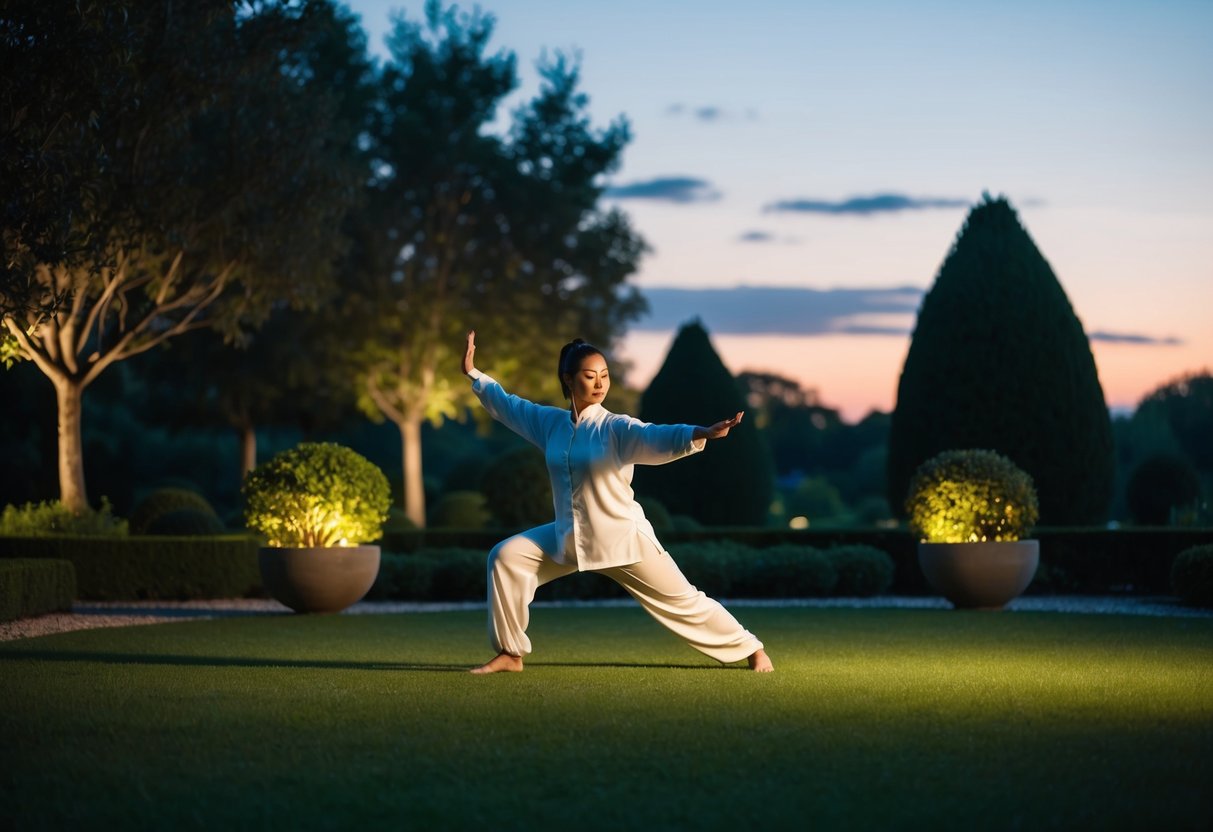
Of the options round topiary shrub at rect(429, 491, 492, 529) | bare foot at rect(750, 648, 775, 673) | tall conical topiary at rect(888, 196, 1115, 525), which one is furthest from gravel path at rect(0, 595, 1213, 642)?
round topiary shrub at rect(429, 491, 492, 529)

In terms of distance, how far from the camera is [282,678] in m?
8.85

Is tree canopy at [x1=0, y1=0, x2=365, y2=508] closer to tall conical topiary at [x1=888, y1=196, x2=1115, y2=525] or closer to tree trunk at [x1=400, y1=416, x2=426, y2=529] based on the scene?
tall conical topiary at [x1=888, y1=196, x2=1115, y2=525]

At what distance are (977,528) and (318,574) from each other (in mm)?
6913

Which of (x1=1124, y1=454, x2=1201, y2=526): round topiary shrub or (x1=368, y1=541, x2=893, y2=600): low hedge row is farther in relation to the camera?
(x1=1124, y1=454, x2=1201, y2=526): round topiary shrub

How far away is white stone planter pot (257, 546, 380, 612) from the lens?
13.8 metres

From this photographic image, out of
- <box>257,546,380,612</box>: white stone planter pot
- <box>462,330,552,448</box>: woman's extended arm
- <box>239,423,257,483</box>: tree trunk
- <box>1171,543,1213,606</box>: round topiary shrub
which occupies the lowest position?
<box>1171,543,1213,606</box>: round topiary shrub

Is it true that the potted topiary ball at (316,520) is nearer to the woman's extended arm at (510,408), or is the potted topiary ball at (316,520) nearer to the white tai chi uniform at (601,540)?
the woman's extended arm at (510,408)

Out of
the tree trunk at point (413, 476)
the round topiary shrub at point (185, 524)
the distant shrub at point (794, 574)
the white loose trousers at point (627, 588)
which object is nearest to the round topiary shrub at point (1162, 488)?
the distant shrub at point (794, 574)

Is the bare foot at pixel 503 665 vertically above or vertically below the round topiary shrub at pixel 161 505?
below

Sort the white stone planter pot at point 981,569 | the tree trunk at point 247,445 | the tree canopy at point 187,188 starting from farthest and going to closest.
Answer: the tree trunk at point 247,445
the tree canopy at point 187,188
the white stone planter pot at point 981,569

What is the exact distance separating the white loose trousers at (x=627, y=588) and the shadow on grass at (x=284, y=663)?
54 cm

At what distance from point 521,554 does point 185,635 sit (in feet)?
15.9

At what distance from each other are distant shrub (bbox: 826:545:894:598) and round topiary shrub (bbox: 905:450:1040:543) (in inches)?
101

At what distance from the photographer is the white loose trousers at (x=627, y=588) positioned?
8.55 meters
